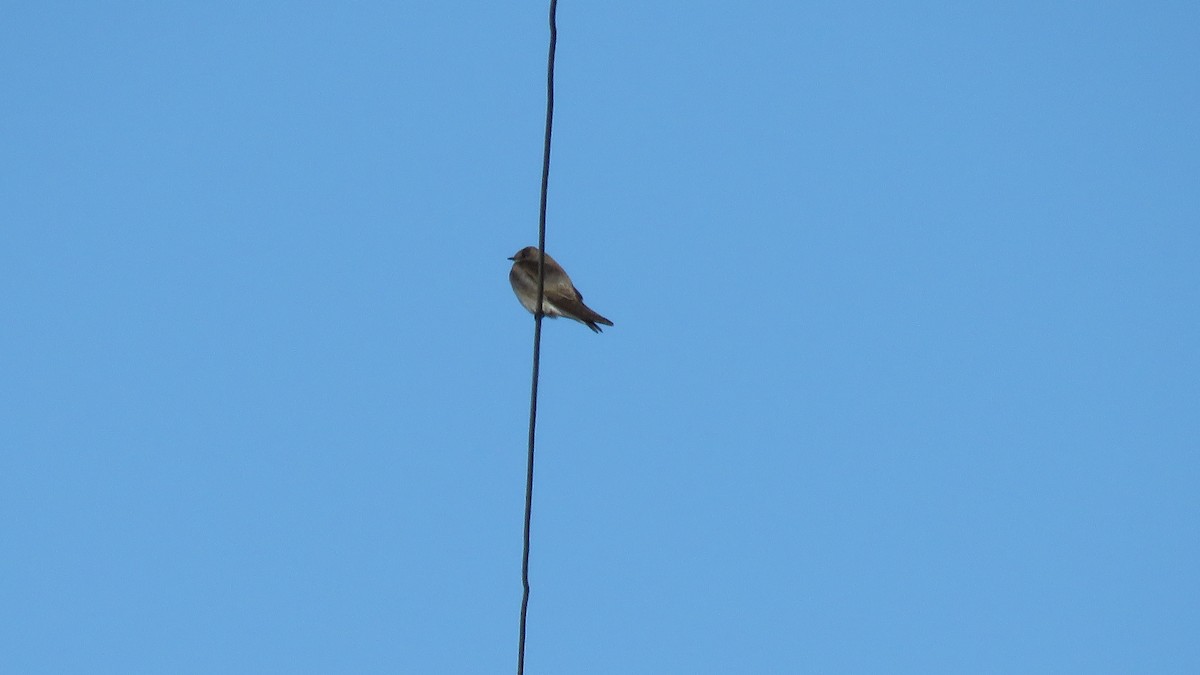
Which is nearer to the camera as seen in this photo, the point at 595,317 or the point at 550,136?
the point at 550,136

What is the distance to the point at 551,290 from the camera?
28.2 ft

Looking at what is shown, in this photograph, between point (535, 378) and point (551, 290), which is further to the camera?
point (551, 290)

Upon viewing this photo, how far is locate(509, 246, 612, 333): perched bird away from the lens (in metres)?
8.42

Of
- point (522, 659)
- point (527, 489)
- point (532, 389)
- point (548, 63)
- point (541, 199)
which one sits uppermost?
point (548, 63)

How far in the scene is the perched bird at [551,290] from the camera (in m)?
8.42

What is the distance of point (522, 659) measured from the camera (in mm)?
3537

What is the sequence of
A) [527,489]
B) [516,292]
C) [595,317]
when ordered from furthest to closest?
[516,292], [595,317], [527,489]

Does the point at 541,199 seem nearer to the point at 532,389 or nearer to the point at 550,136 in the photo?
the point at 550,136

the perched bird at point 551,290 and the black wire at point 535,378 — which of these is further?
the perched bird at point 551,290

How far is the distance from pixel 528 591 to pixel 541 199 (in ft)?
3.14

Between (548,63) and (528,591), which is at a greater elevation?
(548,63)

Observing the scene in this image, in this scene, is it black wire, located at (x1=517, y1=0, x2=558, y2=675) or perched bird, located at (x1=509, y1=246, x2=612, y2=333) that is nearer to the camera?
black wire, located at (x1=517, y1=0, x2=558, y2=675)

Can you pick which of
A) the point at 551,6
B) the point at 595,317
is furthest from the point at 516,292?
the point at 551,6

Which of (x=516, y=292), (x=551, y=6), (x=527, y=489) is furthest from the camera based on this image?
(x=516, y=292)
